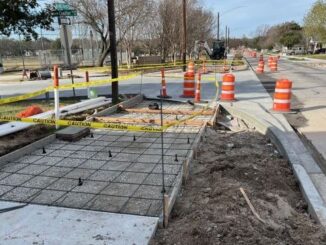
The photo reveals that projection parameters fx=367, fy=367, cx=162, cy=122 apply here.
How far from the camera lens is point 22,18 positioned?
11367mm

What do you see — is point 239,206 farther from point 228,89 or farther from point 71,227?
point 228,89

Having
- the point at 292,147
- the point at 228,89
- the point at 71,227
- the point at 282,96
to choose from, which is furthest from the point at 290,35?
the point at 71,227

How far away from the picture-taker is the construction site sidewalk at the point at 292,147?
15.2 ft

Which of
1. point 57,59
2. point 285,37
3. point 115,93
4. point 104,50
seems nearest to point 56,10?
point 115,93

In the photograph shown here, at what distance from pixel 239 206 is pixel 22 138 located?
5.41 metres

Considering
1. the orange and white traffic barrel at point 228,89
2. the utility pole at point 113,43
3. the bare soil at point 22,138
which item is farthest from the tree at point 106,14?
the bare soil at point 22,138

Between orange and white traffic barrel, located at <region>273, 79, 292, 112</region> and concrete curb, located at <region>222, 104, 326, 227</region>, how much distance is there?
1.32 meters

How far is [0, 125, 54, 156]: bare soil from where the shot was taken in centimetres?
732

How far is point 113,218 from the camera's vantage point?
173 inches

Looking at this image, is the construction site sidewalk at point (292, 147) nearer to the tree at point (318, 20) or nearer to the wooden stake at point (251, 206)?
the wooden stake at point (251, 206)

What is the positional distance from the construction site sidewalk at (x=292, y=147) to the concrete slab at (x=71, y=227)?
203 cm

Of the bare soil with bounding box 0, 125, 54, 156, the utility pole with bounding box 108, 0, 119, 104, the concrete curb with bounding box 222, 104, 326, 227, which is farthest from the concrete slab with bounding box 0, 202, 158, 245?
the utility pole with bounding box 108, 0, 119, 104

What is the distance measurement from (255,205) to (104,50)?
36.1 meters

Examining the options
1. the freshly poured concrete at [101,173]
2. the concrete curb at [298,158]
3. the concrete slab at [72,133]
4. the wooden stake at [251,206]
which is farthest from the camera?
the concrete slab at [72,133]
